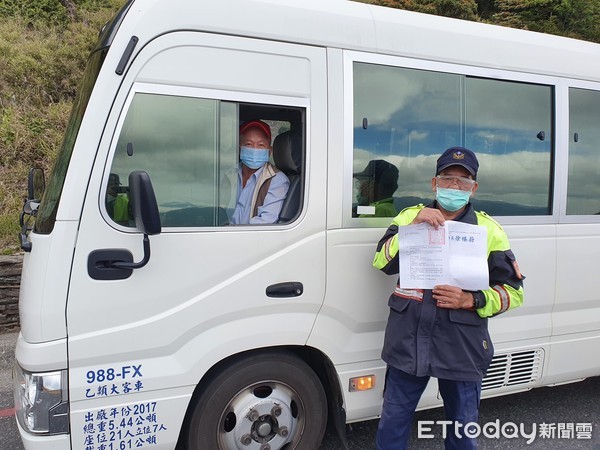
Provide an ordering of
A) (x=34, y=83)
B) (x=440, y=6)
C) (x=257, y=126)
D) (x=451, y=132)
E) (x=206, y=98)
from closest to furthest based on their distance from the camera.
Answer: (x=206, y=98), (x=257, y=126), (x=451, y=132), (x=34, y=83), (x=440, y=6)

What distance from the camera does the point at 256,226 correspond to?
7.98 feet

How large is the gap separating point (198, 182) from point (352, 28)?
1184 millimetres

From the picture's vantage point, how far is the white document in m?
2.35

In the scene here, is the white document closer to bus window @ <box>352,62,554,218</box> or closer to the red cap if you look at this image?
bus window @ <box>352,62,554,218</box>

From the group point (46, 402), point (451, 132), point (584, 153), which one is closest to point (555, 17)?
point (584, 153)

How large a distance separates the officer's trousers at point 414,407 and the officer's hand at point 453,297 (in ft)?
1.44

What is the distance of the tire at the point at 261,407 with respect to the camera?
241cm

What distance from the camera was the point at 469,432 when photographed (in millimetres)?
2480

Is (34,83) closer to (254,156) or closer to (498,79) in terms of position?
(254,156)

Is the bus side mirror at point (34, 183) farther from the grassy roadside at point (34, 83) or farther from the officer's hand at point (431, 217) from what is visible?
the grassy roadside at point (34, 83)

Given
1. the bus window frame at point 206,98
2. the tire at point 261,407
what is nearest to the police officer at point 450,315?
the tire at point 261,407

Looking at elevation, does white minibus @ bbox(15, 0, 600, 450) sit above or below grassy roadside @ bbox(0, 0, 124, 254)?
below

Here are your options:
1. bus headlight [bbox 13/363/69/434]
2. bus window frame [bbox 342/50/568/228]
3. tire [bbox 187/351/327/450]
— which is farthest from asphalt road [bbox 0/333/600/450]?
bus window frame [bbox 342/50/568/228]

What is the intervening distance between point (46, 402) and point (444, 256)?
2.00 meters
